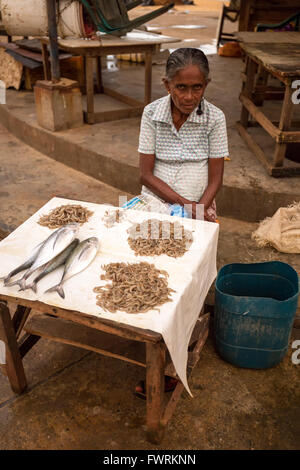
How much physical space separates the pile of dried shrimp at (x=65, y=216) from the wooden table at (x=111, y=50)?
9.93 feet

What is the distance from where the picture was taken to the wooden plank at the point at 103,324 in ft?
5.88

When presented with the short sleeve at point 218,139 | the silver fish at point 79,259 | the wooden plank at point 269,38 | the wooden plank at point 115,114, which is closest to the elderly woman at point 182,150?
the short sleeve at point 218,139

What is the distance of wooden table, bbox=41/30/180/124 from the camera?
512cm

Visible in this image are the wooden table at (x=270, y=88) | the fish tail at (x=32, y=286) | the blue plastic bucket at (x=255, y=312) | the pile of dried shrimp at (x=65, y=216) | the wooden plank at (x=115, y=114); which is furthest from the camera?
the wooden plank at (x=115, y=114)

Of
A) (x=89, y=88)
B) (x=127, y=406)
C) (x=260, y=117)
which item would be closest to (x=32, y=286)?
(x=127, y=406)

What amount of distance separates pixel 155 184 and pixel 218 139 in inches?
21.1

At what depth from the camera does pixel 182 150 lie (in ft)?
9.62

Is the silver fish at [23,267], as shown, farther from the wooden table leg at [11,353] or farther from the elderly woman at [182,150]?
the elderly woman at [182,150]

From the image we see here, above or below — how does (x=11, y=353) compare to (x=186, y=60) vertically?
below

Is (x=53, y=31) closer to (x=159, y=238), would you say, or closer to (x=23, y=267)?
(x=159, y=238)

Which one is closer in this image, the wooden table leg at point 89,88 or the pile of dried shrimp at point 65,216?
the pile of dried shrimp at point 65,216

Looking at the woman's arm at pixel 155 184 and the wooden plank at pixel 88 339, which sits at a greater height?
the woman's arm at pixel 155 184

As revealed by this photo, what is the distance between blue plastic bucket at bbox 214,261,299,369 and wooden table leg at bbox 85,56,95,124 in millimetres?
3696
